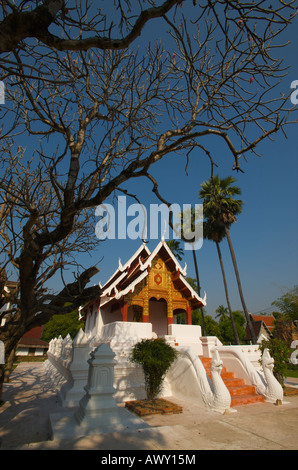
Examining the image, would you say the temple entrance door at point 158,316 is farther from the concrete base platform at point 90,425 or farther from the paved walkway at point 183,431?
the concrete base platform at point 90,425

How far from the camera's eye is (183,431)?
430 centimetres

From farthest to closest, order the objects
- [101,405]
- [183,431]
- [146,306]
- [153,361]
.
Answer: [146,306] → [153,361] → [101,405] → [183,431]

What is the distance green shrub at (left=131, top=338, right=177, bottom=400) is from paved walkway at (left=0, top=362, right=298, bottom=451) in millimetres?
921

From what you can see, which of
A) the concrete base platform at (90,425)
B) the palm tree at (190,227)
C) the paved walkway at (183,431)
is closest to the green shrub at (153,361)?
the paved walkway at (183,431)

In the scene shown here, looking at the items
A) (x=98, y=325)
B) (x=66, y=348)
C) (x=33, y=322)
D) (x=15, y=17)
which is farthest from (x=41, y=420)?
(x=98, y=325)

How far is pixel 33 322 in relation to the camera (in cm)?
448

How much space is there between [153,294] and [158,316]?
3085mm

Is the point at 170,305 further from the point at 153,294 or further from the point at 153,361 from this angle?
the point at 153,361

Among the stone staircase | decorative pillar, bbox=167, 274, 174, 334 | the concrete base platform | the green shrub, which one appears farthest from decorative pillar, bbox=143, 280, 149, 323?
the concrete base platform

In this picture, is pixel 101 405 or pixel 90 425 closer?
pixel 90 425

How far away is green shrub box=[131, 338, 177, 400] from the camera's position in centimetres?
688

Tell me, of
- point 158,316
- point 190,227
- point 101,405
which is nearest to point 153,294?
point 158,316
